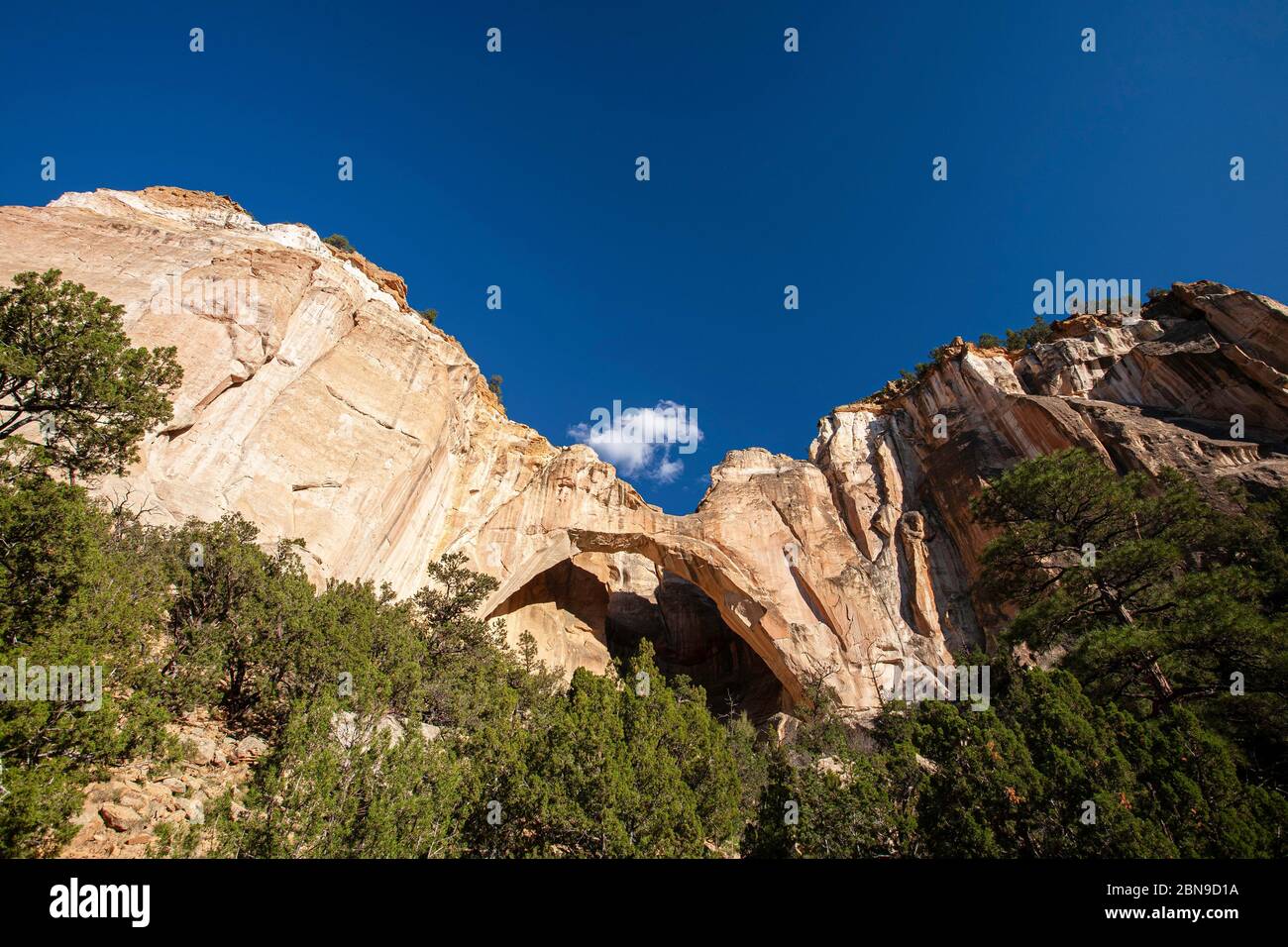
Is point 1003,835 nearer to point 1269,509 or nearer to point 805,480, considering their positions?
point 1269,509

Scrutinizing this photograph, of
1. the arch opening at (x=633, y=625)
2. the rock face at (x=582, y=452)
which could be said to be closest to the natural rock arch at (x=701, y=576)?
the rock face at (x=582, y=452)

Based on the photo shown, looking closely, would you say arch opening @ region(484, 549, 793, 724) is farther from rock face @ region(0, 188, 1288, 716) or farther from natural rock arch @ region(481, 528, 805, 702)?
natural rock arch @ region(481, 528, 805, 702)

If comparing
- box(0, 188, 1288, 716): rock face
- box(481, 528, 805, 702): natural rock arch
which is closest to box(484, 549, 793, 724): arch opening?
box(0, 188, 1288, 716): rock face

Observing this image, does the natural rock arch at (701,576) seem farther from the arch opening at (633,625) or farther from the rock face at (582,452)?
the arch opening at (633,625)

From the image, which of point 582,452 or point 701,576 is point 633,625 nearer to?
point 701,576

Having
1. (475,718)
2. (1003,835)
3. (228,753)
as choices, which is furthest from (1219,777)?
(228,753)

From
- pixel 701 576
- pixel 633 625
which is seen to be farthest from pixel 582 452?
pixel 633 625

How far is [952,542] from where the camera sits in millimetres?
28188

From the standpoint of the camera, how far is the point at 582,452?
30.2 metres

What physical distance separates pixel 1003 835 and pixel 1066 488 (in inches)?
349

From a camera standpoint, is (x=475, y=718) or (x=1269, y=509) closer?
(x=1269, y=509)

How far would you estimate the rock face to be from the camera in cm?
2058

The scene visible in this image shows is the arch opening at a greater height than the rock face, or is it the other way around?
the rock face

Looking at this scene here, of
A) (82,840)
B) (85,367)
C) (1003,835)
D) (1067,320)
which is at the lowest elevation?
(1003,835)
